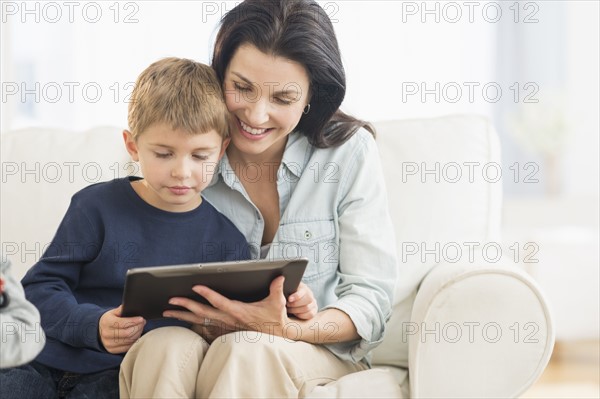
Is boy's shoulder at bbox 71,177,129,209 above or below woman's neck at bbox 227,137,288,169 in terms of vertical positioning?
below

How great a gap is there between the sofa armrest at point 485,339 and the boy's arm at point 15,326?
2.35ft

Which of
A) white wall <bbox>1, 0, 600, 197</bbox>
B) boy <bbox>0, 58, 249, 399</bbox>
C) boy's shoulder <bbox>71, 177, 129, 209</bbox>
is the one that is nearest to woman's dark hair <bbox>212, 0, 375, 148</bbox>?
boy <bbox>0, 58, 249, 399</bbox>

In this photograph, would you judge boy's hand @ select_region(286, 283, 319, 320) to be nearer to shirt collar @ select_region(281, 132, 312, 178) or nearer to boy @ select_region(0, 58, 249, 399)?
boy @ select_region(0, 58, 249, 399)

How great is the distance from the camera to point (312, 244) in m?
1.78

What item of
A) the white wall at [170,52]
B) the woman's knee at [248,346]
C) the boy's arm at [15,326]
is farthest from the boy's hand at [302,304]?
the white wall at [170,52]

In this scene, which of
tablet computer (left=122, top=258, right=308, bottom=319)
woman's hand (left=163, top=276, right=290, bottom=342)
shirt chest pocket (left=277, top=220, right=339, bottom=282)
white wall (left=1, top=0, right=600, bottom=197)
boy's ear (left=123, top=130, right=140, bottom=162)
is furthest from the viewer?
white wall (left=1, top=0, right=600, bottom=197)

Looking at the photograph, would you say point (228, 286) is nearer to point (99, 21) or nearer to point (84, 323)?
point (84, 323)

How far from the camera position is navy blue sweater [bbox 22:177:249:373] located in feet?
5.12

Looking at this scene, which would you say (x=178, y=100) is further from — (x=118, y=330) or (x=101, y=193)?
(x=118, y=330)

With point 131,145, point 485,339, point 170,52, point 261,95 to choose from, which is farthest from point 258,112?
point 170,52

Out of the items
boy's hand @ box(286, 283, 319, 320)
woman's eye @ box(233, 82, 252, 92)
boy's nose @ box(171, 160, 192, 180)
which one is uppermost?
woman's eye @ box(233, 82, 252, 92)

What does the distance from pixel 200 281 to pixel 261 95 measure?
0.47 meters

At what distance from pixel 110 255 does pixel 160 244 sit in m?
0.10

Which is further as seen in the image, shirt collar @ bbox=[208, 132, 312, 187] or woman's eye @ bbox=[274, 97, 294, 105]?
shirt collar @ bbox=[208, 132, 312, 187]
